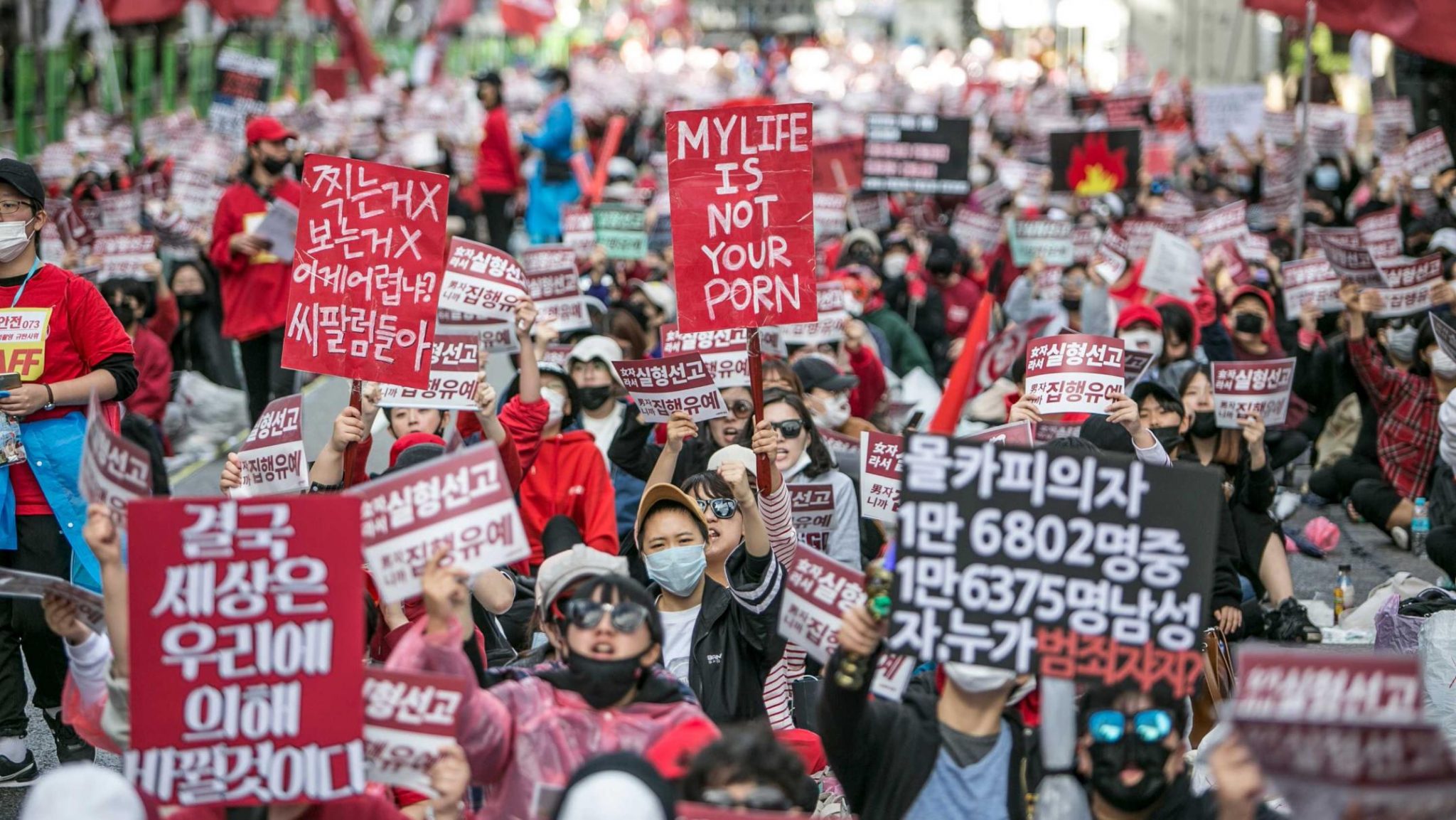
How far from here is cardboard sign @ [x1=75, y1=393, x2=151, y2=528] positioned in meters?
4.55

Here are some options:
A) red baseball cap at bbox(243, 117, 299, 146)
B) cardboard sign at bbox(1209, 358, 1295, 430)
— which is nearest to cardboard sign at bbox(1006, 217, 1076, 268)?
cardboard sign at bbox(1209, 358, 1295, 430)

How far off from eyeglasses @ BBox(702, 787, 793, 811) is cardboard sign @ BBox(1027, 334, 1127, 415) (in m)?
3.38

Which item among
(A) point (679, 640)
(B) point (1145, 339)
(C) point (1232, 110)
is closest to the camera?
(A) point (679, 640)

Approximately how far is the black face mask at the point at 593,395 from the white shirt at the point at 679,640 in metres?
2.99

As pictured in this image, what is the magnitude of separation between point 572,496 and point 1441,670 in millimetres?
3609

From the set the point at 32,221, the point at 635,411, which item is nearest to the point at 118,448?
the point at 32,221

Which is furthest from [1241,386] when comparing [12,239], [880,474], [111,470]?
[111,470]

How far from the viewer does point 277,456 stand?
6.43 metres

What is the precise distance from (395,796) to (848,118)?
26.9 meters

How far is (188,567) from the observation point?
4.30 m

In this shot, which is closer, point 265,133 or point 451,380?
point 451,380

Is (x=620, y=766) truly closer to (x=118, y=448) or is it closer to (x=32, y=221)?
(x=118, y=448)

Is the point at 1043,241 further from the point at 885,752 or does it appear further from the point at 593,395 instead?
the point at 885,752

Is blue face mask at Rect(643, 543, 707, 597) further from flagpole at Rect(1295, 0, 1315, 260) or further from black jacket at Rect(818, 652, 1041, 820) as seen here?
flagpole at Rect(1295, 0, 1315, 260)
